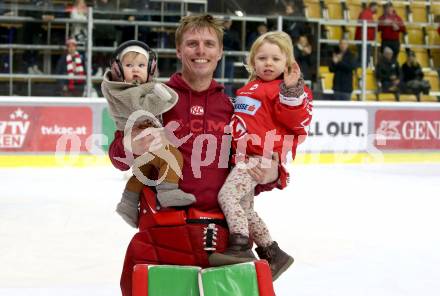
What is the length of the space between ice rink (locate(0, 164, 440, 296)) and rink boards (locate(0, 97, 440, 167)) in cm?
53

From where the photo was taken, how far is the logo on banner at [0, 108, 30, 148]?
10.6 meters

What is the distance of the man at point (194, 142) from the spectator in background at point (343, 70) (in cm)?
906

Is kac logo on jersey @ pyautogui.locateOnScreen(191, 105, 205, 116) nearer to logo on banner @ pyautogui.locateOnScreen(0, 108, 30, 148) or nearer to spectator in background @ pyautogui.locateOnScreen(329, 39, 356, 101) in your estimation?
logo on banner @ pyautogui.locateOnScreen(0, 108, 30, 148)

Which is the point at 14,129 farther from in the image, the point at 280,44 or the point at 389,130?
the point at 280,44

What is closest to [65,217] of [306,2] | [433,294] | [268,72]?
[433,294]

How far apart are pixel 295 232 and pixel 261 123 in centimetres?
344

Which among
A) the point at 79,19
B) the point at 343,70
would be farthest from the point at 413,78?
the point at 79,19

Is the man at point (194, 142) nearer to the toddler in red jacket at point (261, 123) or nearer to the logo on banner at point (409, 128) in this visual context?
the toddler in red jacket at point (261, 123)

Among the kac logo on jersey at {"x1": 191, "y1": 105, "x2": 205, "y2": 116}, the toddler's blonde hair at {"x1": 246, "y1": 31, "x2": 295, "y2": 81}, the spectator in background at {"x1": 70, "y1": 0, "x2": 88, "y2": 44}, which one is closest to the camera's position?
the kac logo on jersey at {"x1": 191, "y1": 105, "x2": 205, "y2": 116}

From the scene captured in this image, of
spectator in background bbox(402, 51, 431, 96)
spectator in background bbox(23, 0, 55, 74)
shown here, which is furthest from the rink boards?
spectator in background bbox(23, 0, 55, 74)

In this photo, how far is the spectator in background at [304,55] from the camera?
464 inches

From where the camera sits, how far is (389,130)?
1240 centimetres

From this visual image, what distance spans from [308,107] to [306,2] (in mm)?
11573


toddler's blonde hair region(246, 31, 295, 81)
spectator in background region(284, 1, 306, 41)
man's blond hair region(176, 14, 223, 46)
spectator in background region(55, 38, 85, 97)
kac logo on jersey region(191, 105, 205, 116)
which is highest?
spectator in background region(284, 1, 306, 41)
